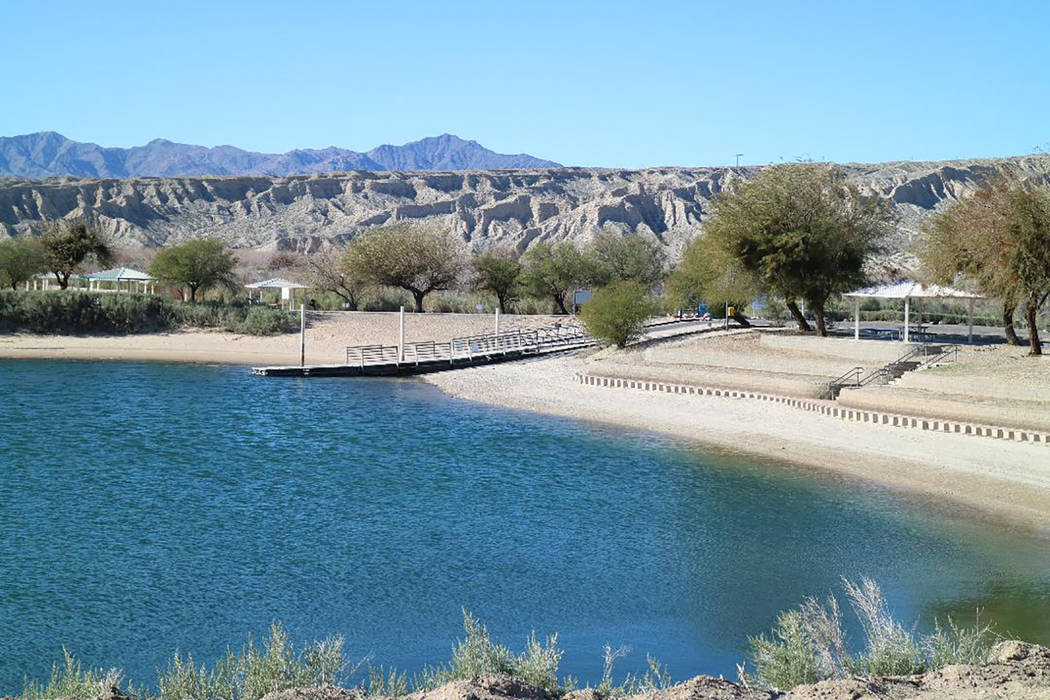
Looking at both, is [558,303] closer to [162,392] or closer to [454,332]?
[454,332]

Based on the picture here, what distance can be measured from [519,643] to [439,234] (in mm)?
53727

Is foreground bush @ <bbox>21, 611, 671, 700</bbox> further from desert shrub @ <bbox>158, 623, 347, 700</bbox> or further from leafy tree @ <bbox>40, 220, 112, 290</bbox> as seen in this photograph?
leafy tree @ <bbox>40, 220, 112, 290</bbox>

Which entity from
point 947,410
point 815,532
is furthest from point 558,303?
point 815,532

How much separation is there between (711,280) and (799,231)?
7058 millimetres

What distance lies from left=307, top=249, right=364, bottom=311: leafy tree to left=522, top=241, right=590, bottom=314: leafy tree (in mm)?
9786

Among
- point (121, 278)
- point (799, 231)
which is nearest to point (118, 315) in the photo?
point (121, 278)

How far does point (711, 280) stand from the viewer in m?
45.5

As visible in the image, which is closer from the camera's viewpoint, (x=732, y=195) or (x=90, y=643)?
(x=90, y=643)

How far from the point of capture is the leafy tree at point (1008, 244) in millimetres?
30375

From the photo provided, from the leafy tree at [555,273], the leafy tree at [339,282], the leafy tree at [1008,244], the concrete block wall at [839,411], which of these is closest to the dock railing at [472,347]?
the concrete block wall at [839,411]

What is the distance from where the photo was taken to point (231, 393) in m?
39.1

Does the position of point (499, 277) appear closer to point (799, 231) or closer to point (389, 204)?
point (799, 231)

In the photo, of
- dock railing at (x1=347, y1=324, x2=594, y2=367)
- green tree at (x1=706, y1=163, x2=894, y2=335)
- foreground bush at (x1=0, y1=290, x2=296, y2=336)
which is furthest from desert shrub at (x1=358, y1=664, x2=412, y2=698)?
foreground bush at (x1=0, y1=290, x2=296, y2=336)

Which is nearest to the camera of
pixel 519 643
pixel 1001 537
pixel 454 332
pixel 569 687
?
pixel 569 687
